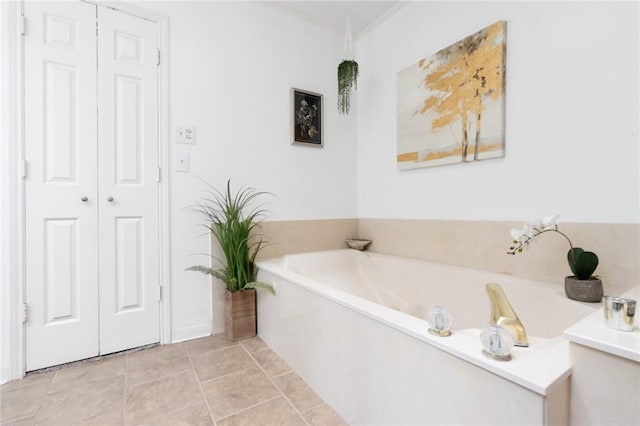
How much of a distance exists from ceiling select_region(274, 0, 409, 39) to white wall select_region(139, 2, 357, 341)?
2.8 inches

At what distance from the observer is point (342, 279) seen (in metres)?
2.18

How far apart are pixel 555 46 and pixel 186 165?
2.12 m

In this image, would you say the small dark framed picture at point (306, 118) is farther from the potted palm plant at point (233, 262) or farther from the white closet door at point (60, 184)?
the white closet door at point (60, 184)

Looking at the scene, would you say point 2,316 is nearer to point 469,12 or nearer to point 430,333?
point 430,333

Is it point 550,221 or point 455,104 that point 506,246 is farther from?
point 455,104

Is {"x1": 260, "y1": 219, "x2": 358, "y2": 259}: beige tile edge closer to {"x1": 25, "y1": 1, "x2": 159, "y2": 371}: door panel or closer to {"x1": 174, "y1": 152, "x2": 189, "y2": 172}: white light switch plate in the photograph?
{"x1": 174, "y1": 152, "x2": 189, "y2": 172}: white light switch plate

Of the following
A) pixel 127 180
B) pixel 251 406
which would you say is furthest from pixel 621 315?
pixel 127 180

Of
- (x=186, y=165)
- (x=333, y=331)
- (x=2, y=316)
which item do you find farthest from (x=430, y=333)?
(x=2, y=316)

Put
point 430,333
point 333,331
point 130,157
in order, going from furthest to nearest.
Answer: point 130,157 → point 333,331 → point 430,333

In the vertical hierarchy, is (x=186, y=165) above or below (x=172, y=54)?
below

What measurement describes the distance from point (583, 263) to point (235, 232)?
69.1 inches

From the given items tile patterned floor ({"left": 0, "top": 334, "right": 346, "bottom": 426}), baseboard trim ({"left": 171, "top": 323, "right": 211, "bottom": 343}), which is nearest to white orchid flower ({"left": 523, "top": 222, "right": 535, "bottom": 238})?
tile patterned floor ({"left": 0, "top": 334, "right": 346, "bottom": 426})

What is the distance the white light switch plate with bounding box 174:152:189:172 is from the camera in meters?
1.90

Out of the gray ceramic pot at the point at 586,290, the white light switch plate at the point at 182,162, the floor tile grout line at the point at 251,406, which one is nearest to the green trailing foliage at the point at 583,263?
the gray ceramic pot at the point at 586,290
